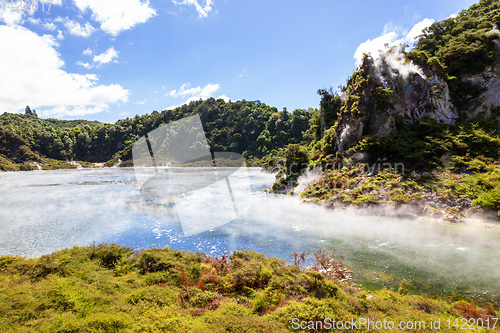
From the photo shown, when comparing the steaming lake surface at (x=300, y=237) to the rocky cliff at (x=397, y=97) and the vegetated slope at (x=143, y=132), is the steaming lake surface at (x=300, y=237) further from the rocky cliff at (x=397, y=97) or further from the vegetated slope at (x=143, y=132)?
the vegetated slope at (x=143, y=132)

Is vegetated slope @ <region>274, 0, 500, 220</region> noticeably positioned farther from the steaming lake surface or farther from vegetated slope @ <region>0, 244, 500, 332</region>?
vegetated slope @ <region>0, 244, 500, 332</region>

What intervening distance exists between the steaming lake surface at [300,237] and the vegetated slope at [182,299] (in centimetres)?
219

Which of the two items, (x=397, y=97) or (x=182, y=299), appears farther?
(x=397, y=97)

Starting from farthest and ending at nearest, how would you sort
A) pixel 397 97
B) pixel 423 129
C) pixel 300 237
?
1. pixel 397 97
2. pixel 423 129
3. pixel 300 237

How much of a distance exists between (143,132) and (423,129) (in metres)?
116

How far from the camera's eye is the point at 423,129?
21109mm

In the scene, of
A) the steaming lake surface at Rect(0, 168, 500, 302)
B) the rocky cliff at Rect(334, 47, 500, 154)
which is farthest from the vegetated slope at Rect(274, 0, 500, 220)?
the steaming lake surface at Rect(0, 168, 500, 302)

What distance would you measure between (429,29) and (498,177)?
27950 millimetres

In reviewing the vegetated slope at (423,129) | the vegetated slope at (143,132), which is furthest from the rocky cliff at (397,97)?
the vegetated slope at (143,132)

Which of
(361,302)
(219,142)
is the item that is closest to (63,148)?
(219,142)

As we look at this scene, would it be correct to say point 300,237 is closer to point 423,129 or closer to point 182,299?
point 182,299

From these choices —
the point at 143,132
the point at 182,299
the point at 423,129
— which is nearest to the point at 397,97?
the point at 423,129

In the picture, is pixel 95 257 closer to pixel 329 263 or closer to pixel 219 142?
pixel 329 263

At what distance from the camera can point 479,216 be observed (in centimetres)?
1272
